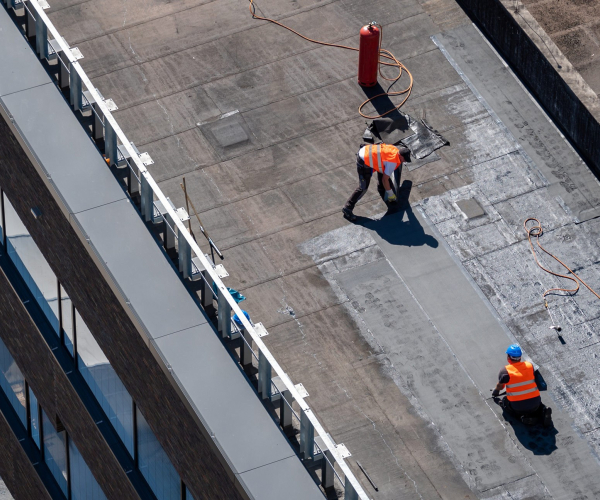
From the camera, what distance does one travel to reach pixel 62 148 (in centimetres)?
1625

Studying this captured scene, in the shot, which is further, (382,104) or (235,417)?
(382,104)

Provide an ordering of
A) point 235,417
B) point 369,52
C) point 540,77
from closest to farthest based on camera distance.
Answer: point 235,417 → point 540,77 → point 369,52

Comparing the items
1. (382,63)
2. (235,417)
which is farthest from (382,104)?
(235,417)

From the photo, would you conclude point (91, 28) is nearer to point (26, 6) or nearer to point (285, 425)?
Result: point (26, 6)

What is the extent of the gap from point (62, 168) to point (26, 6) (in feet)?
10.7

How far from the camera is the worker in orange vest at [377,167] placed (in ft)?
77.6

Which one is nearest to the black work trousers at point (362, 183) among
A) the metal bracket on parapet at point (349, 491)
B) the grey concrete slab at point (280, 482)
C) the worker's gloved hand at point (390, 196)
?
the worker's gloved hand at point (390, 196)

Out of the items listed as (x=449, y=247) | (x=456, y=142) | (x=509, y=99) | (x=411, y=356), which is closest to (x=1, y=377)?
(x=411, y=356)

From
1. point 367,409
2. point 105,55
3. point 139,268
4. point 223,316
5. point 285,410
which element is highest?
point 139,268

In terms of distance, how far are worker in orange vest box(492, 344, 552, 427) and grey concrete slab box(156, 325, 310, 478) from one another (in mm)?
7246

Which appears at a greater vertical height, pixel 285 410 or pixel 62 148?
pixel 62 148

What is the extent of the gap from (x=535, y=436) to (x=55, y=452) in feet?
24.5

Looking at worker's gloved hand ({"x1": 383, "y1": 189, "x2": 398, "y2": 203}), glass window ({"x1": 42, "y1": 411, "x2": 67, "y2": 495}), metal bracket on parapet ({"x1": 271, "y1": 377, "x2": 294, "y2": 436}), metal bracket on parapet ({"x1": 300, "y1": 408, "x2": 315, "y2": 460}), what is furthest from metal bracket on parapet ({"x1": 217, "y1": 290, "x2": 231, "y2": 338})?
worker's gloved hand ({"x1": 383, "y1": 189, "x2": 398, "y2": 203})

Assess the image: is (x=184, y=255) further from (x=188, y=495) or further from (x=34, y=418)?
(x=34, y=418)
